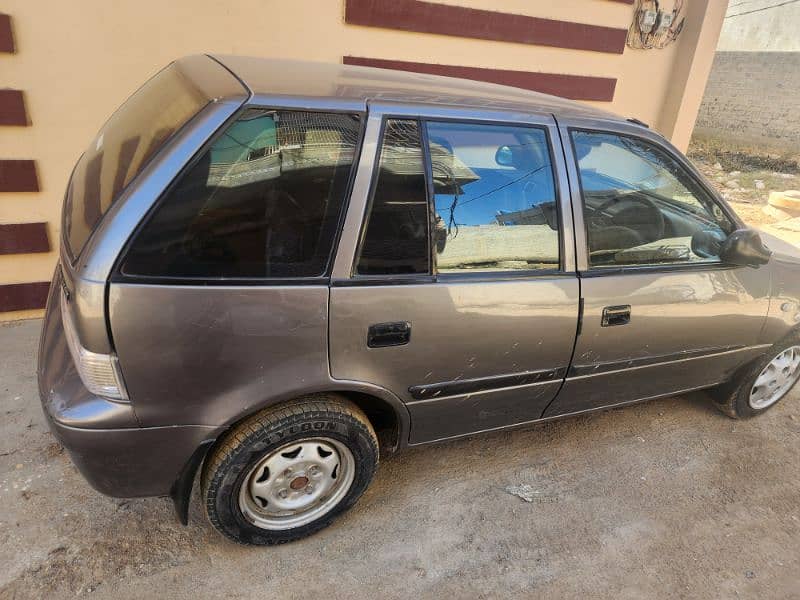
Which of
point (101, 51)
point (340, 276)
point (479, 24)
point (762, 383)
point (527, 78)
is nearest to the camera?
point (340, 276)

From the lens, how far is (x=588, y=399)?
8.68 feet

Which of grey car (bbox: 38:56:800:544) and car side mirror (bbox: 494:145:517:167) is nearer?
grey car (bbox: 38:56:800:544)

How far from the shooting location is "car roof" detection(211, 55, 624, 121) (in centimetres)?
191

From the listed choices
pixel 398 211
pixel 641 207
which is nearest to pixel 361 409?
pixel 398 211

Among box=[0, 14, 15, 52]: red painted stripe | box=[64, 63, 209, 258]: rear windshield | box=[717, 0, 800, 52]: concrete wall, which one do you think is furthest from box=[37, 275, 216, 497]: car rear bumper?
box=[717, 0, 800, 52]: concrete wall

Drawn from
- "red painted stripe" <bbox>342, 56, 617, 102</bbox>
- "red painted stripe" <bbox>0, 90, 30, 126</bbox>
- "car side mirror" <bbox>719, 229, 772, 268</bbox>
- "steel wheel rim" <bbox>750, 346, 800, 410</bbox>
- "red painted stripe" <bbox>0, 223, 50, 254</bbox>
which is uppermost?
"red painted stripe" <bbox>342, 56, 617, 102</bbox>

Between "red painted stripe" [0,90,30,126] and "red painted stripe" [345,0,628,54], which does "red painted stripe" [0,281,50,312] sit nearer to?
"red painted stripe" [0,90,30,126]

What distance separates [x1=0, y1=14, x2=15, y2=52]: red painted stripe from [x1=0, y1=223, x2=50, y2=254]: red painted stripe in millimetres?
1092

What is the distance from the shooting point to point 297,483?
215 cm

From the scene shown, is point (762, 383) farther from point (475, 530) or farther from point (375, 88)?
point (375, 88)

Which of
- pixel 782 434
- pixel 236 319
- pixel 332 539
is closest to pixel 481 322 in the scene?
pixel 236 319

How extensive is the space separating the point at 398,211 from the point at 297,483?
1151 mm

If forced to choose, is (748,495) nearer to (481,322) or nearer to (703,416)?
(703,416)

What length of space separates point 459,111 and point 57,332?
5.61ft
